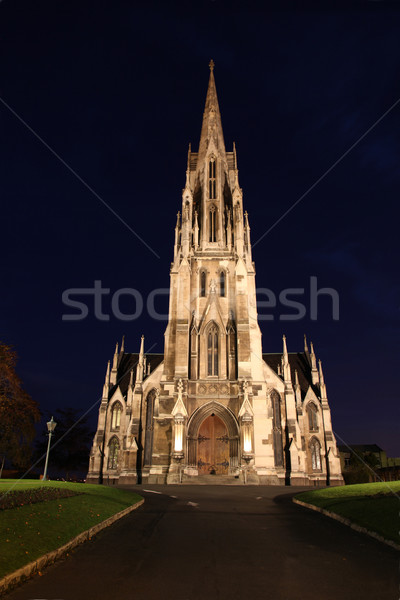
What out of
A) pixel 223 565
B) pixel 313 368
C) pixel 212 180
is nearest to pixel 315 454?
pixel 313 368

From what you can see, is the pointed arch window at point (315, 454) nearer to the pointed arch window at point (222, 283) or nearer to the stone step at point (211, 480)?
the stone step at point (211, 480)

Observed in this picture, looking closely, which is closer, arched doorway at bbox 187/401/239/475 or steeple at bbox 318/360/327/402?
arched doorway at bbox 187/401/239/475

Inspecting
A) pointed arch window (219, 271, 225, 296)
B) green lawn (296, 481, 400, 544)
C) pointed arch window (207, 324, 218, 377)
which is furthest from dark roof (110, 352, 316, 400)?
green lawn (296, 481, 400, 544)

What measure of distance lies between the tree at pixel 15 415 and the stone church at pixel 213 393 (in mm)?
15914

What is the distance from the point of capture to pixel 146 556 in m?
7.96

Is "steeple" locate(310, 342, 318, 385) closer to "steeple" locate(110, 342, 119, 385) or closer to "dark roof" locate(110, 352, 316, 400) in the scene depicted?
"dark roof" locate(110, 352, 316, 400)

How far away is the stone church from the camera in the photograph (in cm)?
3269

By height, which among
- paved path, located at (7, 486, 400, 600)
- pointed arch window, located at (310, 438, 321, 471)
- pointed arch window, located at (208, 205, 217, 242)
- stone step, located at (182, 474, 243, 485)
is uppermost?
pointed arch window, located at (208, 205, 217, 242)

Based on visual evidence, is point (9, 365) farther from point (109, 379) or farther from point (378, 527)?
point (109, 379)

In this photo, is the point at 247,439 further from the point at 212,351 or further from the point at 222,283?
the point at 222,283

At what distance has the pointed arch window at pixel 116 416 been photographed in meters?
40.4

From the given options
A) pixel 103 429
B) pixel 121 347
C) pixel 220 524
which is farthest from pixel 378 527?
pixel 121 347

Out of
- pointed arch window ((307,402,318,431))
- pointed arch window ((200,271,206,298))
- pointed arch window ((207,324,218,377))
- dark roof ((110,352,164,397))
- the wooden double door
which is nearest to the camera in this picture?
the wooden double door

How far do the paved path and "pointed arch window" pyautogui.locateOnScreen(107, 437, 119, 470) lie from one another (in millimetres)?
28898
